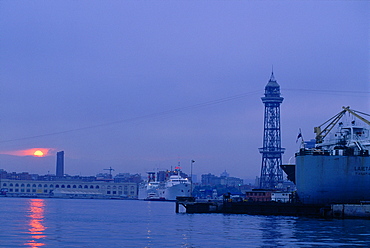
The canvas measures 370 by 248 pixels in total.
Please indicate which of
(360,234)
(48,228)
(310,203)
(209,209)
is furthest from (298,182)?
(48,228)

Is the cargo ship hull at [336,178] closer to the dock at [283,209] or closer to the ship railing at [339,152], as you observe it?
the ship railing at [339,152]

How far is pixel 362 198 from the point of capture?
7762 cm

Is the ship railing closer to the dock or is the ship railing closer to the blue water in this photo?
the dock

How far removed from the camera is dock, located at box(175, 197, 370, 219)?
236ft

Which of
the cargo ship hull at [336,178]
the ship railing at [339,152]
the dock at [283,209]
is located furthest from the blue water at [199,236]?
the ship railing at [339,152]

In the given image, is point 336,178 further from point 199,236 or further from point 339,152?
point 199,236

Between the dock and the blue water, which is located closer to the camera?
the blue water

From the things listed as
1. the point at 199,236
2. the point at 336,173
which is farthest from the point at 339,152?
the point at 199,236

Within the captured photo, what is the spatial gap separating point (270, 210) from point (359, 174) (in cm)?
1329

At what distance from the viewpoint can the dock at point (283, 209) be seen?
72.0 m

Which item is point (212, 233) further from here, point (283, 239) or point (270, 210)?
point (270, 210)

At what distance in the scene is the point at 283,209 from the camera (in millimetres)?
82875

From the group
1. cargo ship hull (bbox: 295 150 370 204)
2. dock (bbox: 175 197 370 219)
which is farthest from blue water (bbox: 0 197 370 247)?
cargo ship hull (bbox: 295 150 370 204)

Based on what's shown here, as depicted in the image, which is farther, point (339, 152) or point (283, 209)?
point (283, 209)
